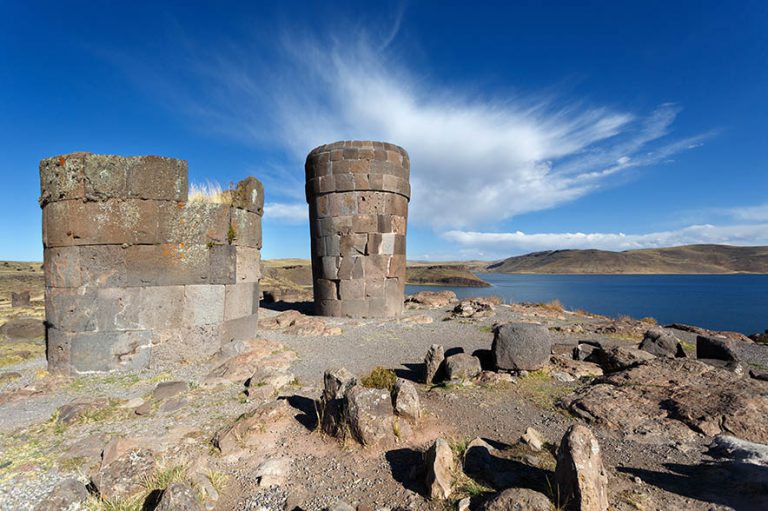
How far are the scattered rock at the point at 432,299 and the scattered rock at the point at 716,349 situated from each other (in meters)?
7.71

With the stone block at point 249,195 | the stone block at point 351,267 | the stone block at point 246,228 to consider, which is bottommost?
the stone block at point 351,267

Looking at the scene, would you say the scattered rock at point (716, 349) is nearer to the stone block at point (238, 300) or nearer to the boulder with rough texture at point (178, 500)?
the boulder with rough texture at point (178, 500)

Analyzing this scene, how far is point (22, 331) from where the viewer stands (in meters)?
8.98

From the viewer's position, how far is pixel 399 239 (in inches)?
467

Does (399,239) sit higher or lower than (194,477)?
higher

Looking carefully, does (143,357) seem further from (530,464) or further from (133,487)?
(530,464)

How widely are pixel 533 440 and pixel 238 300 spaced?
19.7 ft

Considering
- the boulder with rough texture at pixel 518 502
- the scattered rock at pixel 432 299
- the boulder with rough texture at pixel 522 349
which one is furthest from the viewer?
the scattered rock at pixel 432 299

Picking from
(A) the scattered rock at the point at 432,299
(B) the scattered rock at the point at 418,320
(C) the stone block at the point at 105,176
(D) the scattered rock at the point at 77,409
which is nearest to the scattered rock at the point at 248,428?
(D) the scattered rock at the point at 77,409

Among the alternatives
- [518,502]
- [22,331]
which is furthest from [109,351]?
[518,502]

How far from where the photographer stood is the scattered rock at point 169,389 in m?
5.32

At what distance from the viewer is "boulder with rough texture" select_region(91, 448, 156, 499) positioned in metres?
3.10

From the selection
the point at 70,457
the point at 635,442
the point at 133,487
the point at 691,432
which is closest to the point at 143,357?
the point at 70,457

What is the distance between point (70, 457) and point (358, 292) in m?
8.11
